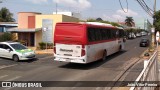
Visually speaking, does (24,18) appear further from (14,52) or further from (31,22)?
(14,52)

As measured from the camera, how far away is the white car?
2284 cm

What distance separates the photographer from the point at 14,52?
Result: 23062mm

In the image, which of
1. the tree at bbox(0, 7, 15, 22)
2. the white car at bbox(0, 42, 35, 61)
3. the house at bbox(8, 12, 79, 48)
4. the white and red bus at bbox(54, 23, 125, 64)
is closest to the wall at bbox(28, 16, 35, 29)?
the house at bbox(8, 12, 79, 48)

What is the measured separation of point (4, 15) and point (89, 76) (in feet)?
291

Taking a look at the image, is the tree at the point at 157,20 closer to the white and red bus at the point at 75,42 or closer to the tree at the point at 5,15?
the white and red bus at the point at 75,42

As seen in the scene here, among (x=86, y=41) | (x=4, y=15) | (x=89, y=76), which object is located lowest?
(x=89, y=76)

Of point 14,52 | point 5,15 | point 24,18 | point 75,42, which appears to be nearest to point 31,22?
point 24,18

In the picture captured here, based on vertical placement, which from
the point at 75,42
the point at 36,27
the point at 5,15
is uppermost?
the point at 5,15

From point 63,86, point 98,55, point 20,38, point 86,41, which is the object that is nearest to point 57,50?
point 86,41

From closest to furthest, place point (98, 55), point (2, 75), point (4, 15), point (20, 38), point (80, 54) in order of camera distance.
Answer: point (2, 75) → point (80, 54) → point (98, 55) → point (20, 38) → point (4, 15)

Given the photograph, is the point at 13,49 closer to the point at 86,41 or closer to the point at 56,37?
the point at 56,37

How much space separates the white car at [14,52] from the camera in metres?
22.8

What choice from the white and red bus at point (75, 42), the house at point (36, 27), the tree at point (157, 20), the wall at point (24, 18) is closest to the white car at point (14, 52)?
the white and red bus at point (75, 42)

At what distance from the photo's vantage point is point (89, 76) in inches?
621
